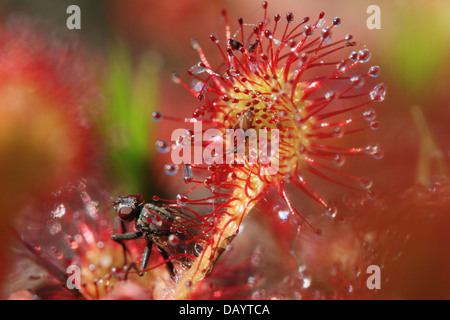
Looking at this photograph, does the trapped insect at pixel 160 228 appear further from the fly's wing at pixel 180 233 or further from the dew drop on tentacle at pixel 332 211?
the dew drop on tentacle at pixel 332 211

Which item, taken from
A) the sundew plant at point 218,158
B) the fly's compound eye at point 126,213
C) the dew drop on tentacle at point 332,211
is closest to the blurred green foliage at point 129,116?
the sundew plant at point 218,158

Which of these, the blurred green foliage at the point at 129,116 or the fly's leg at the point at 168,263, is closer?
the fly's leg at the point at 168,263

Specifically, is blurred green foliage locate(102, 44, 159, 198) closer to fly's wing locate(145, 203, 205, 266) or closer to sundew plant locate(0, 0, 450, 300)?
sundew plant locate(0, 0, 450, 300)

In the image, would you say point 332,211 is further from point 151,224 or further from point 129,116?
point 129,116

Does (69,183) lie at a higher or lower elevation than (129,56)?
lower

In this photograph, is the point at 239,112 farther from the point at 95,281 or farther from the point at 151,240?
the point at 95,281

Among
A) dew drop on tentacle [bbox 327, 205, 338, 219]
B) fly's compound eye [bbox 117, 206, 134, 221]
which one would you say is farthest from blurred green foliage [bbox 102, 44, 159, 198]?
dew drop on tentacle [bbox 327, 205, 338, 219]

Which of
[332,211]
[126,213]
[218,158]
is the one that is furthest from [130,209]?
[332,211]
